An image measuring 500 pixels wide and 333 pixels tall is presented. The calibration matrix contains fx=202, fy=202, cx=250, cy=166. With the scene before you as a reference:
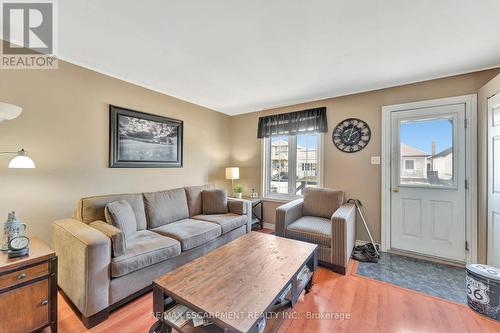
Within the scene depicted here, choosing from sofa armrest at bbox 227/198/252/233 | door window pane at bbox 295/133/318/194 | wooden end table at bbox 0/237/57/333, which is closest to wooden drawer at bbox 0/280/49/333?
wooden end table at bbox 0/237/57/333

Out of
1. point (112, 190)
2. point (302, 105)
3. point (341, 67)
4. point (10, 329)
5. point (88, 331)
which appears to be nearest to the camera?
point (10, 329)

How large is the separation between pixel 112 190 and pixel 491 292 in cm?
387

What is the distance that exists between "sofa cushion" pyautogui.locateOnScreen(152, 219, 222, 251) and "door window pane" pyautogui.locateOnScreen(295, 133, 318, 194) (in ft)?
5.95

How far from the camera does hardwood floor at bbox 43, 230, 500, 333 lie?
1521 mm

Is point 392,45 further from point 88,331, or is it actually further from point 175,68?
point 88,331

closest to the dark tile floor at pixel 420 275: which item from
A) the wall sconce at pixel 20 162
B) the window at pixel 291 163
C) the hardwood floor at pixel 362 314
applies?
the hardwood floor at pixel 362 314

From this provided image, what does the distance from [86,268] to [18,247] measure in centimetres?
44

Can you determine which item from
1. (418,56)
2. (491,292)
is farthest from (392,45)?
(491,292)

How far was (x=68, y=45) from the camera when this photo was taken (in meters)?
1.92

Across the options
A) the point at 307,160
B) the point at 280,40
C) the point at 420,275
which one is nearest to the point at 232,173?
the point at 307,160

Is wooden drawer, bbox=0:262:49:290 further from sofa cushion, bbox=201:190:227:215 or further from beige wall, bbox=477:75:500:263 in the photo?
beige wall, bbox=477:75:500:263

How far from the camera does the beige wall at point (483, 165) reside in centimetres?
219

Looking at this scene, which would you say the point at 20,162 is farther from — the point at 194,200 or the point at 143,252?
the point at 194,200

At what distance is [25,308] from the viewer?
1338 mm
